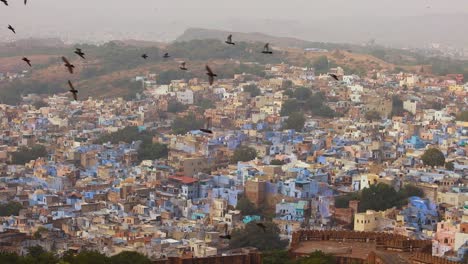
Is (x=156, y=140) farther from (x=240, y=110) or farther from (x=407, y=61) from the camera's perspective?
(x=407, y=61)

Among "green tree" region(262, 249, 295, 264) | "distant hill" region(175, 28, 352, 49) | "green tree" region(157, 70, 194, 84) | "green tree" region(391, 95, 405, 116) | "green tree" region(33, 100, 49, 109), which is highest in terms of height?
"green tree" region(262, 249, 295, 264)

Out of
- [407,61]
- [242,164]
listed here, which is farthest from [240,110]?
[407,61]

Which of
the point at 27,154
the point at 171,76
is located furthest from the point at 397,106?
the point at 27,154

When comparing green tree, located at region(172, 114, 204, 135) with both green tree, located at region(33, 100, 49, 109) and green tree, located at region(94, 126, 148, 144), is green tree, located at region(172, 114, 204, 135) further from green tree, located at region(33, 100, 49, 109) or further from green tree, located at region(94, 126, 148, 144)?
green tree, located at region(33, 100, 49, 109)

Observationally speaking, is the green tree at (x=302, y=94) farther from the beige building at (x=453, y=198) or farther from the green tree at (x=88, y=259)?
the green tree at (x=88, y=259)

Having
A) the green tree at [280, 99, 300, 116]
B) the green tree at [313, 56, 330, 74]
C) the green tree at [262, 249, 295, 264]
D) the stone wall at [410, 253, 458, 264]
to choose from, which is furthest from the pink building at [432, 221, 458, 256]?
the green tree at [313, 56, 330, 74]
